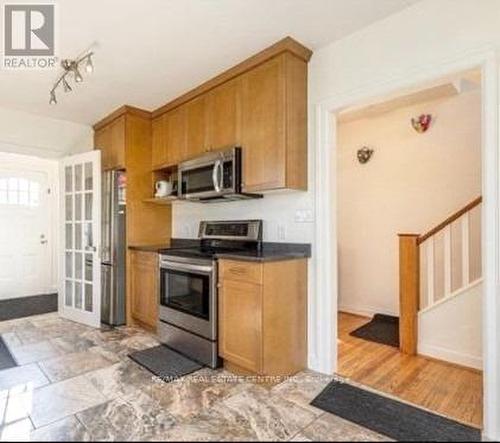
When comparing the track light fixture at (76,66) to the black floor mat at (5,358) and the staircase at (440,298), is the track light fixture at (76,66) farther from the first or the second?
the staircase at (440,298)

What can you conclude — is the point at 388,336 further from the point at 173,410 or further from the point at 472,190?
the point at 173,410

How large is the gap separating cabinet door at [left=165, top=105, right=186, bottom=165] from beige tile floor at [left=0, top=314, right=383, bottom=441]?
6.40 ft

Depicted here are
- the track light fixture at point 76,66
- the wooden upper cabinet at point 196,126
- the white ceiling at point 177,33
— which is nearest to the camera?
the white ceiling at point 177,33

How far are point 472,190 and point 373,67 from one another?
1998 millimetres

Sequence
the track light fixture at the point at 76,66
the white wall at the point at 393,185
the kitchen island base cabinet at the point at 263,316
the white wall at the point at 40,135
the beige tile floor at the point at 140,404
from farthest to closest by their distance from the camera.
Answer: the white wall at the point at 40,135, the white wall at the point at 393,185, the track light fixture at the point at 76,66, the kitchen island base cabinet at the point at 263,316, the beige tile floor at the point at 140,404

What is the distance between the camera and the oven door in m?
2.57

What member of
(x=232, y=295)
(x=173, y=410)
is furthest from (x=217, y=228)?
(x=173, y=410)

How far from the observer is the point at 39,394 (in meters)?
2.18

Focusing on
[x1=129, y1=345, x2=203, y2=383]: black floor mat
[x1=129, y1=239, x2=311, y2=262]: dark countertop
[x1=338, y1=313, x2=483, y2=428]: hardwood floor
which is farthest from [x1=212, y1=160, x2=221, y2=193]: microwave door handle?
[x1=338, y1=313, x2=483, y2=428]: hardwood floor

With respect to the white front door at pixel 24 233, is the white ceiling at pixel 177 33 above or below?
above

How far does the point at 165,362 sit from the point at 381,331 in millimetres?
2336

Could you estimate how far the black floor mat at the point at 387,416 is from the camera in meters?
1.75

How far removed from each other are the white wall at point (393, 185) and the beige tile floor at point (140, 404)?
215cm

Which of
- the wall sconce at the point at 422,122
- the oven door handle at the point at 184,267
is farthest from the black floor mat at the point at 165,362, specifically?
the wall sconce at the point at 422,122
